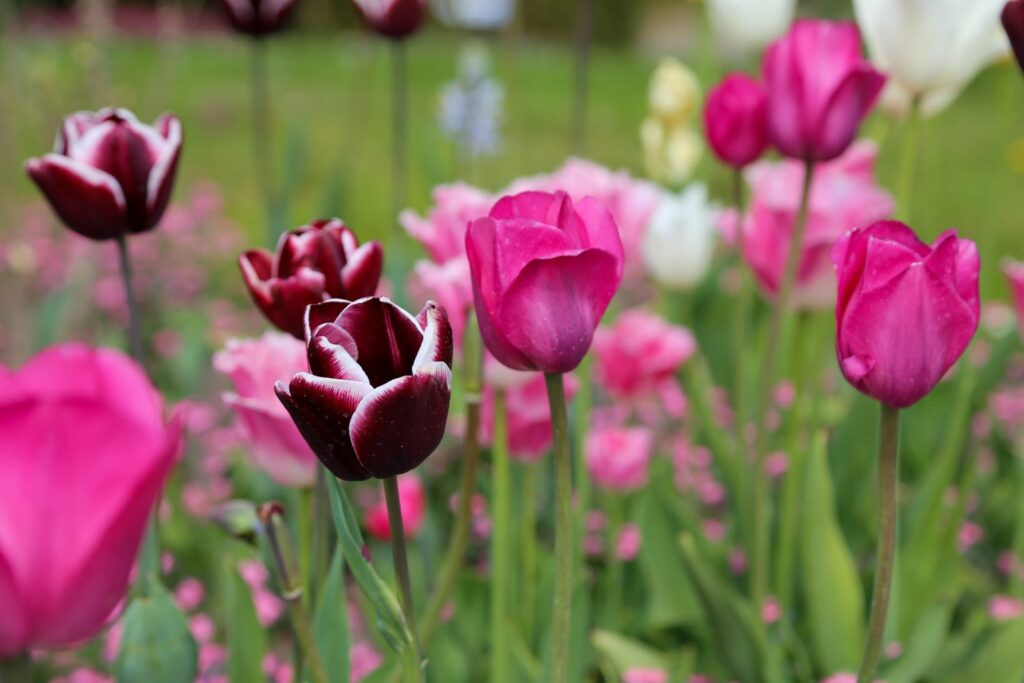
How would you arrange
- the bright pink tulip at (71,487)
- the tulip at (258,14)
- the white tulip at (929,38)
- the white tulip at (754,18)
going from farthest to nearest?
the white tulip at (754,18) → the tulip at (258,14) → the white tulip at (929,38) → the bright pink tulip at (71,487)

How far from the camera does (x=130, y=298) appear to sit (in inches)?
34.6

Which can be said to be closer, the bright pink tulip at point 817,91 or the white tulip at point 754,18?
the bright pink tulip at point 817,91

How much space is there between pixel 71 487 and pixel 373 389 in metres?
0.16

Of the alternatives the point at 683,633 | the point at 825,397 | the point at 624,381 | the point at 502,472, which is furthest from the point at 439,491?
the point at 502,472

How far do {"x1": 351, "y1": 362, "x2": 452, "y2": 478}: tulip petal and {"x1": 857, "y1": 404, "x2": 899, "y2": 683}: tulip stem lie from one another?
0.82ft

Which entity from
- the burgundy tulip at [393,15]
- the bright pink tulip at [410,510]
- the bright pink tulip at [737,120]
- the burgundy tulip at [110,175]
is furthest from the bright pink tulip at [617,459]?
the burgundy tulip at [110,175]

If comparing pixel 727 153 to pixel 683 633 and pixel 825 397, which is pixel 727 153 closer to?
pixel 683 633

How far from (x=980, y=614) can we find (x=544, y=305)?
38.0 inches

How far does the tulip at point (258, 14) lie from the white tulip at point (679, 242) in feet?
1.87

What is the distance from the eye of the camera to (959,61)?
3.33 ft

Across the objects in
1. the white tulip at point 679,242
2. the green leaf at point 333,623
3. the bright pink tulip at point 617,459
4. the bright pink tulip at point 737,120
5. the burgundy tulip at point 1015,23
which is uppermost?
the burgundy tulip at point 1015,23

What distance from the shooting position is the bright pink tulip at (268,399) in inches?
31.2

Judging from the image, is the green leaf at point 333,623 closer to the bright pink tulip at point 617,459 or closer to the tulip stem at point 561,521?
the tulip stem at point 561,521

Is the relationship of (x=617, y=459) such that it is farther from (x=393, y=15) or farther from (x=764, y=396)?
(x=393, y=15)
